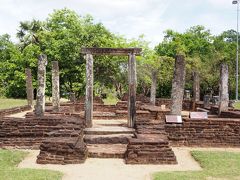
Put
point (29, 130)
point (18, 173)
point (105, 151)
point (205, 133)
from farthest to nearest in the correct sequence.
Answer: point (205, 133)
point (29, 130)
point (105, 151)
point (18, 173)

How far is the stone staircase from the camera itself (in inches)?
409

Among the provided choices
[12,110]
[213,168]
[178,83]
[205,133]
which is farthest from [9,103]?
[213,168]

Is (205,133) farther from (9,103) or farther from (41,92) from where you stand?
(9,103)

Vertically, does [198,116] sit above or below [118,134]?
above

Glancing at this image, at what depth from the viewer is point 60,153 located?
9523 mm

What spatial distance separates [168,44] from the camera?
54531mm

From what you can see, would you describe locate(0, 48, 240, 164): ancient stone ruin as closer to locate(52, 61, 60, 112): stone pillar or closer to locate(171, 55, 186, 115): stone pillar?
locate(171, 55, 186, 115): stone pillar

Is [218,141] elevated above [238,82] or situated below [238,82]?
below

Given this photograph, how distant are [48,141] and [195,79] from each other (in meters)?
18.4

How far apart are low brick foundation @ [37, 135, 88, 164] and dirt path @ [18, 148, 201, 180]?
226 mm

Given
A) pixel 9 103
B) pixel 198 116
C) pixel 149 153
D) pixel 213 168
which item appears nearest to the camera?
pixel 213 168

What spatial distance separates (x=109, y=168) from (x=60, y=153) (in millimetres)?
1271

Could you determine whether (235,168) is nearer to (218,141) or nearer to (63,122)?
(218,141)

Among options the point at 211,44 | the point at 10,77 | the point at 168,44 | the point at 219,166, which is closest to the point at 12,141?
the point at 219,166
